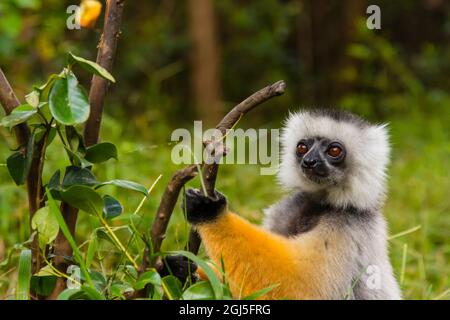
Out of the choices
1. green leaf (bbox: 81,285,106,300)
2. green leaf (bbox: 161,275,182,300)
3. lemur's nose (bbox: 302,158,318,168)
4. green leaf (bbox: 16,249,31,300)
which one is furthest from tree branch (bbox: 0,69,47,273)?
lemur's nose (bbox: 302,158,318,168)

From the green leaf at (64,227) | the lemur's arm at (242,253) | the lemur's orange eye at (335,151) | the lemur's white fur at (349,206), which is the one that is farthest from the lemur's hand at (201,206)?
the lemur's orange eye at (335,151)

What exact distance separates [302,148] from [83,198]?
2.14 m

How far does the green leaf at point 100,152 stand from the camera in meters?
4.49

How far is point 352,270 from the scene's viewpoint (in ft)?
16.2

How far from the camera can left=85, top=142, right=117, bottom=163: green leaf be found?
177 inches

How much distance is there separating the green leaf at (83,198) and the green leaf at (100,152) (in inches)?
11.8

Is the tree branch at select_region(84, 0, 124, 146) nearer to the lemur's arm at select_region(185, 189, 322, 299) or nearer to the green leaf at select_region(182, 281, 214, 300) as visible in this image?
the lemur's arm at select_region(185, 189, 322, 299)

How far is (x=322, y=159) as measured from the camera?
5633mm

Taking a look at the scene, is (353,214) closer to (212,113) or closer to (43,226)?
(43,226)

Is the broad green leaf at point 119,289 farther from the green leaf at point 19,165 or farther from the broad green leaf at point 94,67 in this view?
the broad green leaf at point 94,67

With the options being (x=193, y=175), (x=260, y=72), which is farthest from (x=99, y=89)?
(x=260, y=72)

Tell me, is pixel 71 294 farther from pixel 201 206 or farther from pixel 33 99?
pixel 33 99

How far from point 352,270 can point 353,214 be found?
46 cm

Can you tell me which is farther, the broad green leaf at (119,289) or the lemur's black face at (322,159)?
the lemur's black face at (322,159)
